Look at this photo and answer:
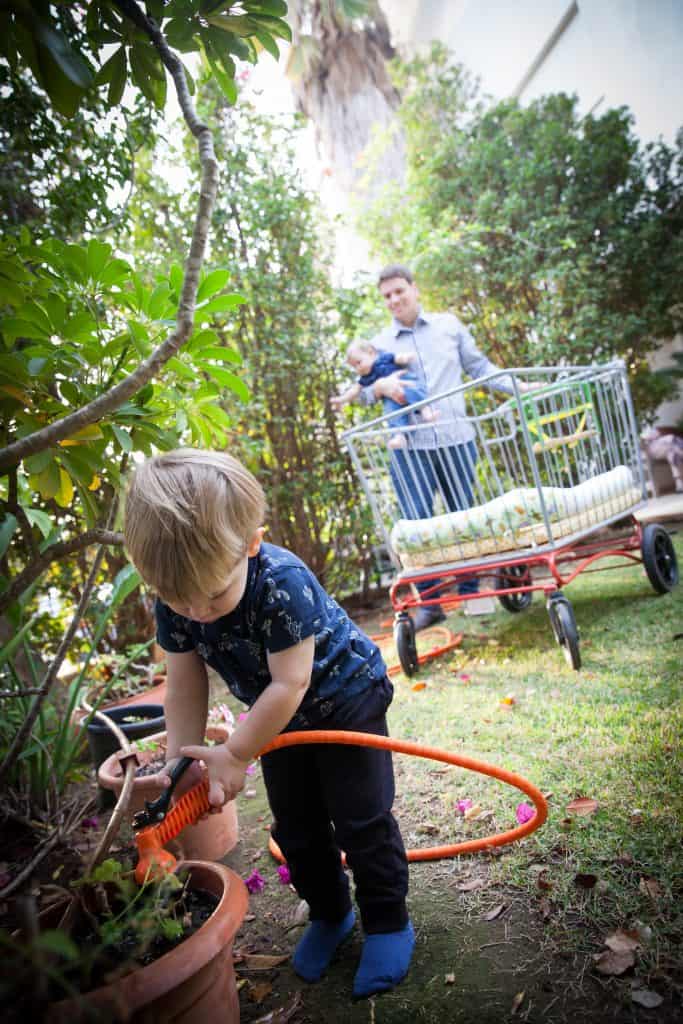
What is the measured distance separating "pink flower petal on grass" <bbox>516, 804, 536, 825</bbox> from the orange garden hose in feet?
0.07

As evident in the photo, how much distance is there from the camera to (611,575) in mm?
3566

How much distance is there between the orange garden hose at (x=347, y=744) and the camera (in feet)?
3.23

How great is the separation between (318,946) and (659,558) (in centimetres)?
233

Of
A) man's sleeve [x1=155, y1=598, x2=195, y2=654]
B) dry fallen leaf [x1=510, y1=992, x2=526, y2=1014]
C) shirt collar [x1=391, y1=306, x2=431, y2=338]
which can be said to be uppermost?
shirt collar [x1=391, y1=306, x2=431, y2=338]

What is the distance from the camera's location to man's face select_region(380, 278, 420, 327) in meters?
3.47

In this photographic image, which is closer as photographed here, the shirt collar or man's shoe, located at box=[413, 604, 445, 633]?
the shirt collar

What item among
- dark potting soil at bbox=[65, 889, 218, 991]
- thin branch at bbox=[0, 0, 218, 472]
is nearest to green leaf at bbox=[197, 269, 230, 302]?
thin branch at bbox=[0, 0, 218, 472]

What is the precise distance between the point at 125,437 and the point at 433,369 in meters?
2.66

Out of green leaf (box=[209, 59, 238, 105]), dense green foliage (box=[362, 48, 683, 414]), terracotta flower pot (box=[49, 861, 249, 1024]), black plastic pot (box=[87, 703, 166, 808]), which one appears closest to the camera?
terracotta flower pot (box=[49, 861, 249, 1024])

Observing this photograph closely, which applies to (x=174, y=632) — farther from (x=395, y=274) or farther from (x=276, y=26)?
(x=395, y=274)

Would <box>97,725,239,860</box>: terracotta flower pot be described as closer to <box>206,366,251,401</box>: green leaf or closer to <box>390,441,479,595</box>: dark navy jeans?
→ <box>206,366,251,401</box>: green leaf

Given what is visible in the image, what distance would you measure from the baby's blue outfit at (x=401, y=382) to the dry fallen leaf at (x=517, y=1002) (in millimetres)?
2682

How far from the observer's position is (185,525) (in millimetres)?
990

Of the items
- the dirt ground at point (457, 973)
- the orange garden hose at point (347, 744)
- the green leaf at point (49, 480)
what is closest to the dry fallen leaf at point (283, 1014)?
the dirt ground at point (457, 973)
